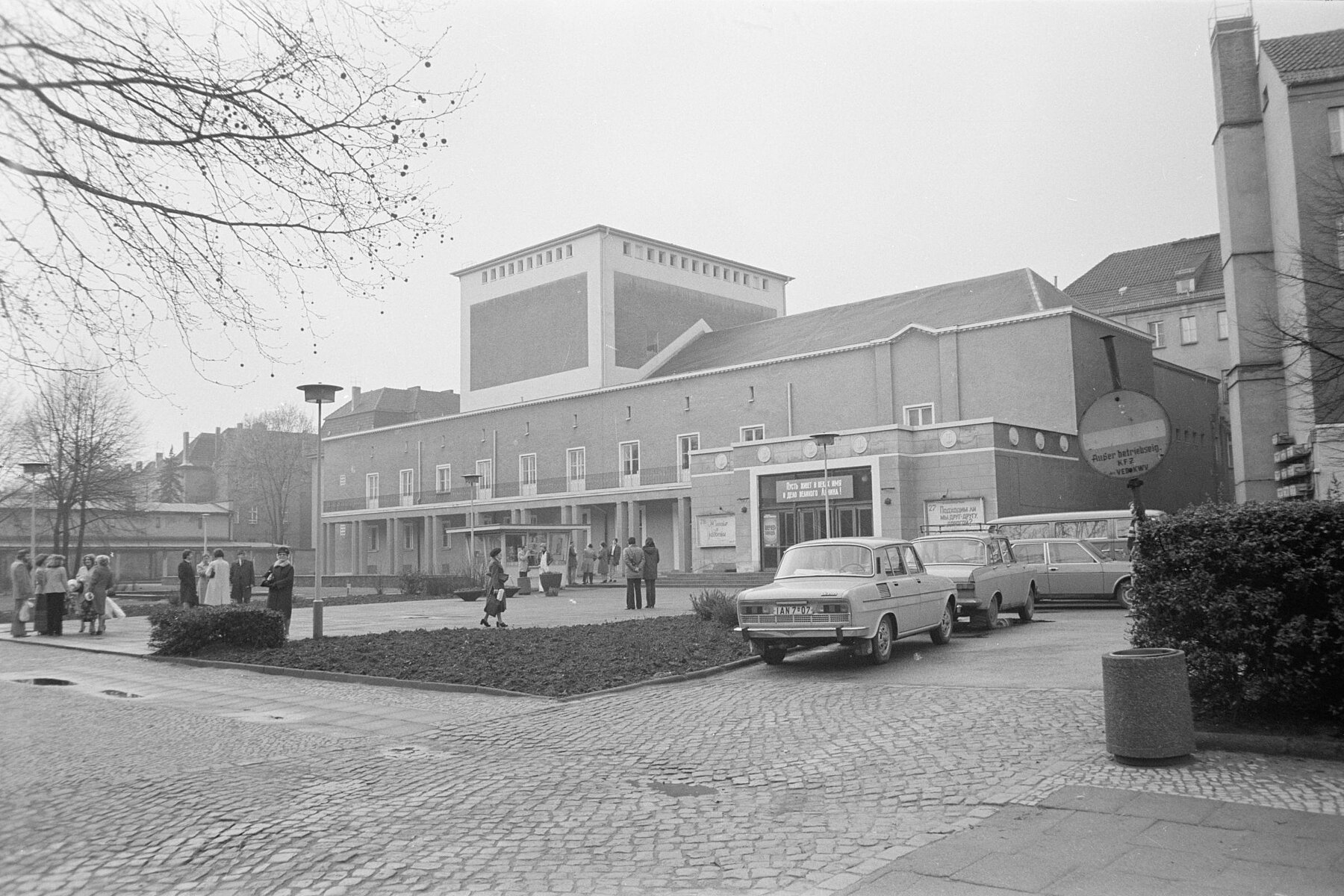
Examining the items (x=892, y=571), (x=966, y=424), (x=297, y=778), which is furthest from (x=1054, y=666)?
(x=966, y=424)

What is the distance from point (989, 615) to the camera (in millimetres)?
17344

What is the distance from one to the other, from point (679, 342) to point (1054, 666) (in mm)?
51354

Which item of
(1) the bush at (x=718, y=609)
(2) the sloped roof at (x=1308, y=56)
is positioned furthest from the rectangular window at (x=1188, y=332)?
(1) the bush at (x=718, y=609)

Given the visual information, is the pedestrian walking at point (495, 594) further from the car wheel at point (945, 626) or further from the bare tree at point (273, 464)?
the bare tree at point (273, 464)

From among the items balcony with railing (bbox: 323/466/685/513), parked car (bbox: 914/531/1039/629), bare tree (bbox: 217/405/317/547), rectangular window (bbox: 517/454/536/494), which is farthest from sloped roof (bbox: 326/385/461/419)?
parked car (bbox: 914/531/1039/629)

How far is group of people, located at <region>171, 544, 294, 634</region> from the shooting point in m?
19.5

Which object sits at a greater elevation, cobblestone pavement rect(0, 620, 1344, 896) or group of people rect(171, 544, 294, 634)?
group of people rect(171, 544, 294, 634)

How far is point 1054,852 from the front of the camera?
5.44 meters

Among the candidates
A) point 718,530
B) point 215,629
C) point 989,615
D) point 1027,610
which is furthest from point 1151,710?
point 718,530

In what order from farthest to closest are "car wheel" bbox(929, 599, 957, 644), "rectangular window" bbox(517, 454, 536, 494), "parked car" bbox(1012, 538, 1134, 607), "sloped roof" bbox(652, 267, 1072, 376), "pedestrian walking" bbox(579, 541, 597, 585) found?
"rectangular window" bbox(517, 454, 536, 494)
"sloped roof" bbox(652, 267, 1072, 376)
"pedestrian walking" bbox(579, 541, 597, 585)
"parked car" bbox(1012, 538, 1134, 607)
"car wheel" bbox(929, 599, 957, 644)

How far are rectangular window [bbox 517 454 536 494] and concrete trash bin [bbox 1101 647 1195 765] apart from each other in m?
55.6

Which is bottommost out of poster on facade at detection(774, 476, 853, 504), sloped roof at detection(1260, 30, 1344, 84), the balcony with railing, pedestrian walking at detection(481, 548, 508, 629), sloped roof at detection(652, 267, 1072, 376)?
pedestrian walking at detection(481, 548, 508, 629)

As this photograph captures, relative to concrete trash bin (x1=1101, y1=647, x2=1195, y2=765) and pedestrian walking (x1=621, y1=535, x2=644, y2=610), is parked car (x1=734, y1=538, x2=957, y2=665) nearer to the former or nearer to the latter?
concrete trash bin (x1=1101, y1=647, x2=1195, y2=765)

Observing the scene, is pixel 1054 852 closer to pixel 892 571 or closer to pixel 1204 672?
pixel 1204 672
